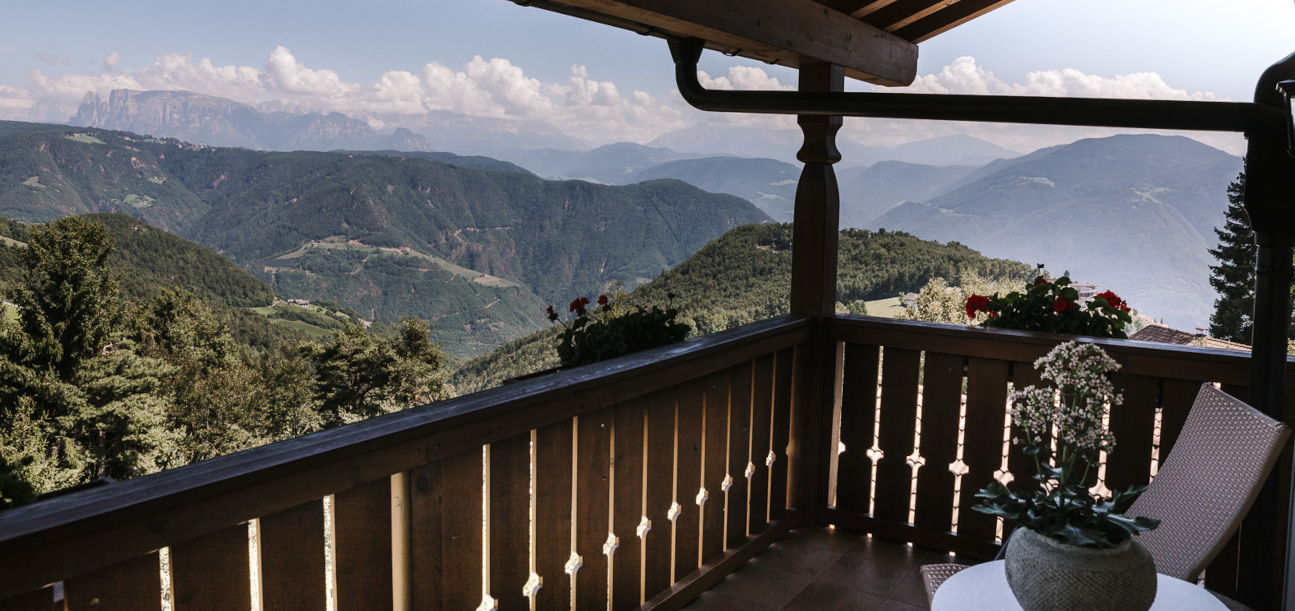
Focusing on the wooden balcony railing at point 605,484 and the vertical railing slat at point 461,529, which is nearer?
the wooden balcony railing at point 605,484

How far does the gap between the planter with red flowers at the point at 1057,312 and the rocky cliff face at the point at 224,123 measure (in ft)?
163

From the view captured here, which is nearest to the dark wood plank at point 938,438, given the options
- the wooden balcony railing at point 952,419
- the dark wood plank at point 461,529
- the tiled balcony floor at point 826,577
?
the wooden balcony railing at point 952,419

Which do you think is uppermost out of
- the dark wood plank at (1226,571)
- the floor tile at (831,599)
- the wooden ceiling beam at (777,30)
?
the wooden ceiling beam at (777,30)

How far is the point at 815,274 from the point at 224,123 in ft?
181

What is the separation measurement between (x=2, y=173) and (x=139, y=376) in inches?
711

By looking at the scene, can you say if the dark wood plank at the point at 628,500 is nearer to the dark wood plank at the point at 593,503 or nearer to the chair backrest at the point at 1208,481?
the dark wood plank at the point at 593,503

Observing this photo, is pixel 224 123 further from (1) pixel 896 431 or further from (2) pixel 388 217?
(1) pixel 896 431

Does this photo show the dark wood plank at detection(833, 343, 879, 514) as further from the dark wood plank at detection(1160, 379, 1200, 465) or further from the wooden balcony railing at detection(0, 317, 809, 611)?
the dark wood plank at detection(1160, 379, 1200, 465)

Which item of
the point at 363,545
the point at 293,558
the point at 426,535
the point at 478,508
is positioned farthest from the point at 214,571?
the point at 478,508

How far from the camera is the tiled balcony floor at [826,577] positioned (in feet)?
7.95

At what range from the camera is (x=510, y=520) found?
1673 mm

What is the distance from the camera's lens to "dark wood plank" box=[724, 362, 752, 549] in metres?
2.51

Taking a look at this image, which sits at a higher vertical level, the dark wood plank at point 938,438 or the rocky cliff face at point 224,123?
the rocky cliff face at point 224,123

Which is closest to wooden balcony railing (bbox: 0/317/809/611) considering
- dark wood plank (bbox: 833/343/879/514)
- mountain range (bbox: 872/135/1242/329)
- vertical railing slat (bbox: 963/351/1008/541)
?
dark wood plank (bbox: 833/343/879/514)
